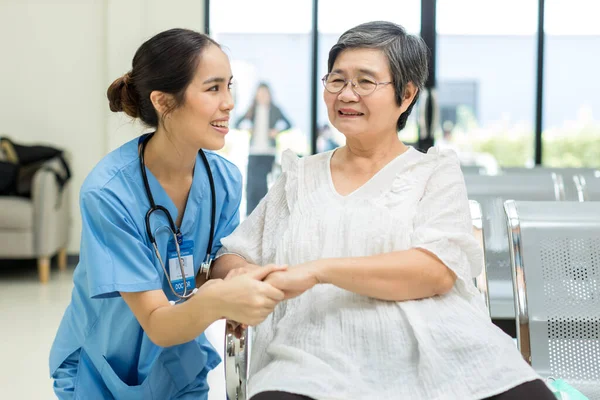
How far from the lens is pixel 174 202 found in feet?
5.98

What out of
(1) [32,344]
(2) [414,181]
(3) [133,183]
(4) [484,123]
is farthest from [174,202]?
(4) [484,123]

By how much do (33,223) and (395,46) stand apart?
439cm

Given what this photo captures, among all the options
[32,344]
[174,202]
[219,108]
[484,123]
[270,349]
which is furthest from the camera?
[484,123]

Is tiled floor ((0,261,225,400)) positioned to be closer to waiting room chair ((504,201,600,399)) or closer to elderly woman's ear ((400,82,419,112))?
waiting room chair ((504,201,600,399))

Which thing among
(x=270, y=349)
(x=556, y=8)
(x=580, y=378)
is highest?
(x=556, y=8)

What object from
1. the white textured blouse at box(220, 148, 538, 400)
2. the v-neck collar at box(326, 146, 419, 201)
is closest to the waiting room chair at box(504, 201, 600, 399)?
the white textured blouse at box(220, 148, 538, 400)

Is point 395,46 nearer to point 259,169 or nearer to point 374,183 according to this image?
point 374,183

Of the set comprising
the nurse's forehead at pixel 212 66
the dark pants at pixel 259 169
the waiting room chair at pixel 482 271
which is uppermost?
the nurse's forehead at pixel 212 66

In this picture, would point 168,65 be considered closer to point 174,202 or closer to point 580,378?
point 174,202

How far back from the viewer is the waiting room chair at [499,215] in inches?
112

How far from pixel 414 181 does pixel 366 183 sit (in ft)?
0.37

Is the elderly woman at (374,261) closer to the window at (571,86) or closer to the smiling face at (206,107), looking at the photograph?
the smiling face at (206,107)

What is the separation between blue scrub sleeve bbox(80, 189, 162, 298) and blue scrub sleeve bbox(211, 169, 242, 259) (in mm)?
291

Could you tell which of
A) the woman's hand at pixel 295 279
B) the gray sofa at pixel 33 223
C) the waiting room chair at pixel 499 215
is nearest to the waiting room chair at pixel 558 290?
the woman's hand at pixel 295 279
